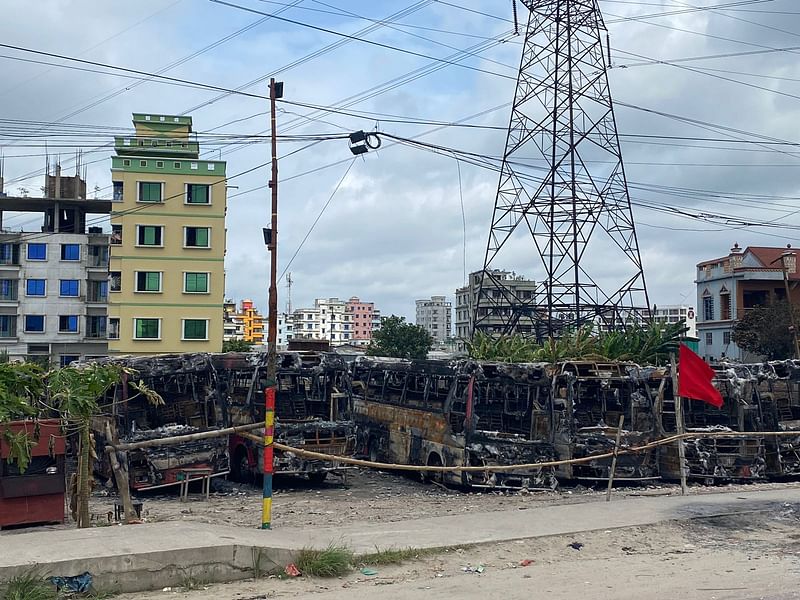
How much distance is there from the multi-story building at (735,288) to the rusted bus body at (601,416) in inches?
1468

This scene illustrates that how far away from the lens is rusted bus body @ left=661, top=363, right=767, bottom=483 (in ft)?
50.6

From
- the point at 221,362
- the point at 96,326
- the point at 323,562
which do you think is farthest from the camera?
the point at 96,326

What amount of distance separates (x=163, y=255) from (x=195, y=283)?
249cm

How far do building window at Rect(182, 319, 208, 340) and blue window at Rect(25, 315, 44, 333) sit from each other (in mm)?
12259

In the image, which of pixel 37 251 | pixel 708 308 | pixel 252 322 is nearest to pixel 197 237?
pixel 37 251

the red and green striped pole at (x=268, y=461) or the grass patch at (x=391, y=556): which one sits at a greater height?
the red and green striped pole at (x=268, y=461)

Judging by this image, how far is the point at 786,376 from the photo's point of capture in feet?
53.0

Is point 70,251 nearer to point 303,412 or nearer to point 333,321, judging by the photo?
point 303,412

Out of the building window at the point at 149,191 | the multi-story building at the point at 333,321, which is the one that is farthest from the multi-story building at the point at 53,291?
the multi-story building at the point at 333,321

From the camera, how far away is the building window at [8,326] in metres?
53.8

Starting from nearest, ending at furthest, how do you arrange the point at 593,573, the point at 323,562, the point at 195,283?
1. the point at 323,562
2. the point at 593,573
3. the point at 195,283

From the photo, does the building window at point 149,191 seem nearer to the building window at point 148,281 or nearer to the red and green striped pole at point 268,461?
the building window at point 148,281

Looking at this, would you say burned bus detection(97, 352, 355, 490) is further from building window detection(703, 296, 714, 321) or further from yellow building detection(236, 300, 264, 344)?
yellow building detection(236, 300, 264, 344)

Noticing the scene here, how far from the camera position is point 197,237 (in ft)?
163
